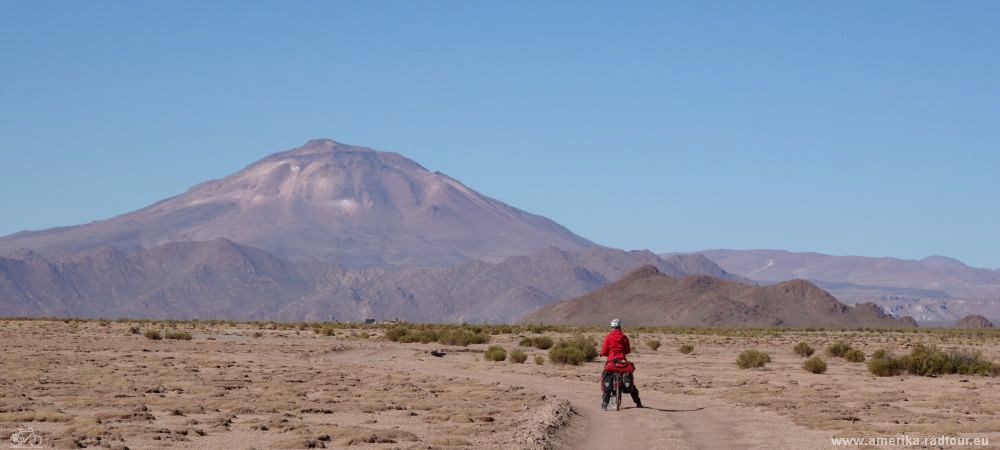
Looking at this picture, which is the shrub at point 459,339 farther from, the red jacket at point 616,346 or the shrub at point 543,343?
the red jacket at point 616,346

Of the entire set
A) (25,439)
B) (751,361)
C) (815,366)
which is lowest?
(25,439)

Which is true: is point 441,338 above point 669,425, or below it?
above

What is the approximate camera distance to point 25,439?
68.2ft

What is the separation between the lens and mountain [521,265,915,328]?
6152 inches

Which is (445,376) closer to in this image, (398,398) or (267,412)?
(398,398)

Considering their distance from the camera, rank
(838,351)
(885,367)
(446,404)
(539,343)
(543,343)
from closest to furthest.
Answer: (446,404) → (885,367) → (838,351) → (543,343) → (539,343)

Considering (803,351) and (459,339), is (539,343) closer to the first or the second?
(459,339)

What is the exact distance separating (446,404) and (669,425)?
642 centimetres

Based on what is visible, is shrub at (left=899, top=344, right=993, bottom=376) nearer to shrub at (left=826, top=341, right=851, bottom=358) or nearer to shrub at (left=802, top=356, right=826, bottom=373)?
shrub at (left=802, top=356, right=826, bottom=373)

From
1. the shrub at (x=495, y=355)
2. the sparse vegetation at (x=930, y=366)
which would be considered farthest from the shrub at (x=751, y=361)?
the shrub at (x=495, y=355)

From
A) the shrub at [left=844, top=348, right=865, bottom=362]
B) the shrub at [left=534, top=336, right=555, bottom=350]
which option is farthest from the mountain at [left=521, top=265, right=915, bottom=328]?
the shrub at [left=844, top=348, right=865, bottom=362]

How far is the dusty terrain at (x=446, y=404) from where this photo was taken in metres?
22.2

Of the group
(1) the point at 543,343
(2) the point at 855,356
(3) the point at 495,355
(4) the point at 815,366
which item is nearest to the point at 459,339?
(1) the point at 543,343

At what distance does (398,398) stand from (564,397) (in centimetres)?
383
